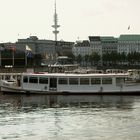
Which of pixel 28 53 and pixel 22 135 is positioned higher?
pixel 28 53

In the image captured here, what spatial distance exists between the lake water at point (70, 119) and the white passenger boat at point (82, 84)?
8162 millimetres

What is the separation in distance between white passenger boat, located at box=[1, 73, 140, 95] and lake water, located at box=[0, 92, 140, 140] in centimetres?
816

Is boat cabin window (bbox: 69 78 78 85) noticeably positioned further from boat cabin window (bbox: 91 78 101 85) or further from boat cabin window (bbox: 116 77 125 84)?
boat cabin window (bbox: 116 77 125 84)

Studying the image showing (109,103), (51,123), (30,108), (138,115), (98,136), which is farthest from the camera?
(109,103)

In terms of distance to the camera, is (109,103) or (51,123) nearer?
(51,123)

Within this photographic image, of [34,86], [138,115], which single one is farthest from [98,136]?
[34,86]

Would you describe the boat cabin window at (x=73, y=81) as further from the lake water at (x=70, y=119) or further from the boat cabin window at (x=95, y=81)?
the lake water at (x=70, y=119)

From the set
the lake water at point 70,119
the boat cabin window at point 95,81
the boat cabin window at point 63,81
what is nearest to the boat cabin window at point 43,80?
the boat cabin window at point 63,81

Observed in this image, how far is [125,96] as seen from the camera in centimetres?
6462

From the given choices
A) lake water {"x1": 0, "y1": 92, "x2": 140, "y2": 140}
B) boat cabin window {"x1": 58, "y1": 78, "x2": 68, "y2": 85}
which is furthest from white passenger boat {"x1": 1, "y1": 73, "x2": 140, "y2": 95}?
lake water {"x1": 0, "y1": 92, "x2": 140, "y2": 140}

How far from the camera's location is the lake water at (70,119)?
33.9 metres

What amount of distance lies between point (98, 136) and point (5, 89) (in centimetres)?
4056

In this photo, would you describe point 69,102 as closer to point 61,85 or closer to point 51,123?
point 61,85

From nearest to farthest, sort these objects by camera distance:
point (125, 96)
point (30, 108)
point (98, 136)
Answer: point (98, 136) < point (30, 108) < point (125, 96)
